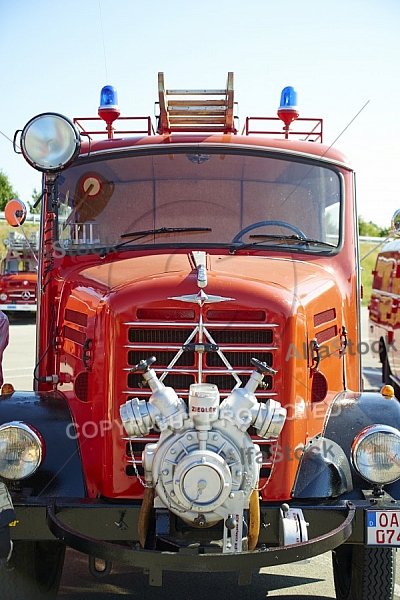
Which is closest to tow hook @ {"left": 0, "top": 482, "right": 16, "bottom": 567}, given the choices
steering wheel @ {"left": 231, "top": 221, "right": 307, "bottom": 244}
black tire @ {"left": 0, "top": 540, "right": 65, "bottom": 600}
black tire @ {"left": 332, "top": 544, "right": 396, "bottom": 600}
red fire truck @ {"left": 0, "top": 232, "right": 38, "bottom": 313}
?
black tire @ {"left": 0, "top": 540, "right": 65, "bottom": 600}

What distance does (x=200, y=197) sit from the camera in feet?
15.9

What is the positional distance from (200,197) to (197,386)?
5.81 feet

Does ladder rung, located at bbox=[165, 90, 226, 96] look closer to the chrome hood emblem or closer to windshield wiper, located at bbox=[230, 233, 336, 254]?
windshield wiper, located at bbox=[230, 233, 336, 254]

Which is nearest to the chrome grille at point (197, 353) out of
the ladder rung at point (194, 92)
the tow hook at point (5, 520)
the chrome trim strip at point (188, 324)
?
the chrome trim strip at point (188, 324)

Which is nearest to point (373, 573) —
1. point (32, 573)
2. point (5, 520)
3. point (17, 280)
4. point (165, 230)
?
point (32, 573)

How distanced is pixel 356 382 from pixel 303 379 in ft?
3.55

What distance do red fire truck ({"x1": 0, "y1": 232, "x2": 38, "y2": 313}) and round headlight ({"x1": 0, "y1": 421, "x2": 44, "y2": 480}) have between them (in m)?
18.2

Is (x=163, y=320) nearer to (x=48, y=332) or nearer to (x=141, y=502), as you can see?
(x=141, y=502)

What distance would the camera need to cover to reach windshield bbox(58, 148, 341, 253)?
15.6ft

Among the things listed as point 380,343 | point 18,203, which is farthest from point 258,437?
point 380,343

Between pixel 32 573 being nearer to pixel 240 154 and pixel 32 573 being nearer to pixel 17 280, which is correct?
pixel 240 154

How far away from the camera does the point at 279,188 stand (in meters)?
4.86

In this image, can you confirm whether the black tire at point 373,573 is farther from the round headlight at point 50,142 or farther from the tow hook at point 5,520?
the round headlight at point 50,142

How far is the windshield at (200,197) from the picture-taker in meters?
4.74
